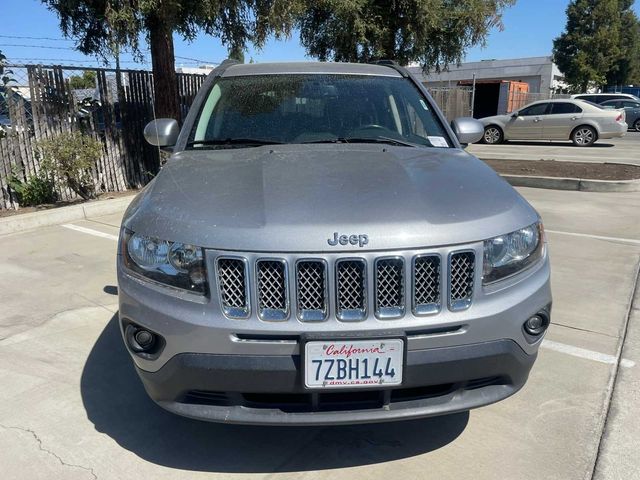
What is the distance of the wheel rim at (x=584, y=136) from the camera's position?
17266 millimetres

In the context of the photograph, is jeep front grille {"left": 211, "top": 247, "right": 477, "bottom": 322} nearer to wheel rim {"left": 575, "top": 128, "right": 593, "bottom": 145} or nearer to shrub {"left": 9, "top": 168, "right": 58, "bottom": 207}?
shrub {"left": 9, "top": 168, "right": 58, "bottom": 207}

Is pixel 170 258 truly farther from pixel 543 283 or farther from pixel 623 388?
pixel 623 388

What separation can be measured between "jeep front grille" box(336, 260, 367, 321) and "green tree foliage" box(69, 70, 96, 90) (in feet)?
24.8

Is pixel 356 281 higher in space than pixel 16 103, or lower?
lower

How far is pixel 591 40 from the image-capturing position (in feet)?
120

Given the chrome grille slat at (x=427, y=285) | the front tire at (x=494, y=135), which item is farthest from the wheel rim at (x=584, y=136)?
the chrome grille slat at (x=427, y=285)

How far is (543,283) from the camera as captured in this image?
2283mm

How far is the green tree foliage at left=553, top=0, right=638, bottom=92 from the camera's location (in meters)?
36.2

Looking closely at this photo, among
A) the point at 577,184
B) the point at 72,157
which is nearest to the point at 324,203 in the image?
the point at 72,157

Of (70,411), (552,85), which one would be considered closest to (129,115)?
(70,411)

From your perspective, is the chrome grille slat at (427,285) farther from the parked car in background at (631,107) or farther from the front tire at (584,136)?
the parked car in background at (631,107)

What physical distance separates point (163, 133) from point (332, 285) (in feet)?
6.92

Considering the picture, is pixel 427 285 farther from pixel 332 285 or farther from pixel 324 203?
pixel 324 203

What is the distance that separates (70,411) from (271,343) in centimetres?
152
